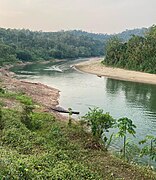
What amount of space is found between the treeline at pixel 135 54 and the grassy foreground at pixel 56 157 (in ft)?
157

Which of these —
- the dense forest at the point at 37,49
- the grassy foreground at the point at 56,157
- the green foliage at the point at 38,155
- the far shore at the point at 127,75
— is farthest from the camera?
the dense forest at the point at 37,49

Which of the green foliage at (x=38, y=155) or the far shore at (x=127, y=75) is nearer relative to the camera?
the green foliage at (x=38, y=155)

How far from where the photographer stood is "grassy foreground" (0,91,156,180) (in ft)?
34.5

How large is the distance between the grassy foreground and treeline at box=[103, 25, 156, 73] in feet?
157

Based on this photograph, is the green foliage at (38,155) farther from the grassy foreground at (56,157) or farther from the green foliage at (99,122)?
the green foliage at (99,122)

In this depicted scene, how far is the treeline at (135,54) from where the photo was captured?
213 ft

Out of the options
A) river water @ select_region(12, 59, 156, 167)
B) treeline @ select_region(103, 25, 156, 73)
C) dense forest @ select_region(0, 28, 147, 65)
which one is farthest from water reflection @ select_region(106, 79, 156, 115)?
dense forest @ select_region(0, 28, 147, 65)

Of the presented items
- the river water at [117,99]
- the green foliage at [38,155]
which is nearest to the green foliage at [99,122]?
the green foliage at [38,155]

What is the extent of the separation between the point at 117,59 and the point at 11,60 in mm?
27307

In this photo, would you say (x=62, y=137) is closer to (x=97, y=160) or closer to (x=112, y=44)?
(x=97, y=160)

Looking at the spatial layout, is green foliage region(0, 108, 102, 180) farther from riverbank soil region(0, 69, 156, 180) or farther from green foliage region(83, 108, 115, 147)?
green foliage region(83, 108, 115, 147)

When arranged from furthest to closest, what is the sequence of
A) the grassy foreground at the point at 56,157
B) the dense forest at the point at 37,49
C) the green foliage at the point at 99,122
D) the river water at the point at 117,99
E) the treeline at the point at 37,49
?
the treeline at the point at 37,49 → the dense forest at the point at 37,49 → the river water at the point at 117,99 → the green foliage at the point at 99,122 → the grassy foreground at the point at 56,157

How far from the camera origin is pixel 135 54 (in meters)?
68.6

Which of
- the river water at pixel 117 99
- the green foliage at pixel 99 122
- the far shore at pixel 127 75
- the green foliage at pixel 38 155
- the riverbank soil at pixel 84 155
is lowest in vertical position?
the river water at pixel 117 99
